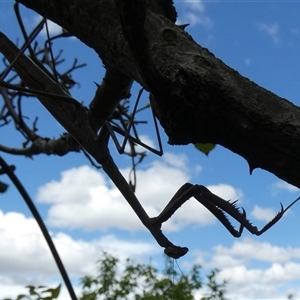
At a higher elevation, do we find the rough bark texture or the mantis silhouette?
the mantis silhouette

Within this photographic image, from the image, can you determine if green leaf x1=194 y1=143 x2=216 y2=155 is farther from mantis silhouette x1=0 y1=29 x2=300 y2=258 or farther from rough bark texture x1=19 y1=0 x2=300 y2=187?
rough bark texture x1=19 y1=0 x2=300 y2=187

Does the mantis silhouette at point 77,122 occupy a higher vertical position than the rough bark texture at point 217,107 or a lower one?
higher

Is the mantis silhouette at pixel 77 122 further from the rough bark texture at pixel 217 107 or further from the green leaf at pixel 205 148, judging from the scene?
the rough bark texture at pixel 217 107

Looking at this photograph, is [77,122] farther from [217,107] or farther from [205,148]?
[217,107]

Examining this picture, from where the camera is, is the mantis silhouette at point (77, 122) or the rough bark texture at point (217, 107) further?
the mantis silhouette at point (77, 122)

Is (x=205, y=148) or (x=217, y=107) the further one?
(x=205, y=148)

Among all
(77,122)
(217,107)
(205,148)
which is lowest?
(217,107)

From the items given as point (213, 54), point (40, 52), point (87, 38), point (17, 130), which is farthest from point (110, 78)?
point (40, 52)

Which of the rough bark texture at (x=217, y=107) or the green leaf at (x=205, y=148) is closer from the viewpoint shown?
the rough bark texture at (x=217, y=107)

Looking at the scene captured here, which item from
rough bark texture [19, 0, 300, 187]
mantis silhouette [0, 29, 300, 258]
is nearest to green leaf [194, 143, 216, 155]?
mantis silhouette [0, 29, 300, 258]

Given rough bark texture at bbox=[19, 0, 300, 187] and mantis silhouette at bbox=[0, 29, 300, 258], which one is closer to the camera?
rough bark texture at bbox=[19, 0, 300, 187]

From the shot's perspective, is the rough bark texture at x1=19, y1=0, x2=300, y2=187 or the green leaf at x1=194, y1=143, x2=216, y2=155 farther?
the green leaf at x1=194, y1=143, x2=216, y2=155

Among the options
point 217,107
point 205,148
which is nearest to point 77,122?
point 205,148

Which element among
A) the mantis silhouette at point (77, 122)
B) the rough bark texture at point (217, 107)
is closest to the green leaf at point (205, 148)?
the mantis silhouette at point (77, 122)
